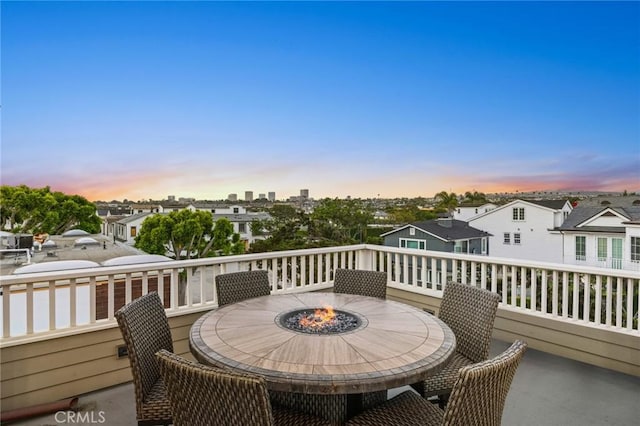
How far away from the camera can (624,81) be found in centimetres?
509

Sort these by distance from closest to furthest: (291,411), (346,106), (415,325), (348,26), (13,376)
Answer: (291,411) → (415,325) → (13,376) → (348,26) → (346,106)

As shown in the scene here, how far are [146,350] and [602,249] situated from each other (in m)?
4.44

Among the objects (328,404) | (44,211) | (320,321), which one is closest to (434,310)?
(320,321)

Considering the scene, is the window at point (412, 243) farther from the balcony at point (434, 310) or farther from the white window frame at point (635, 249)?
the white window frame at point (635, 249)

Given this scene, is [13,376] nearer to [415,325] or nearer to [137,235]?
[137,235]

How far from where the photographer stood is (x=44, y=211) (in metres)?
4.88

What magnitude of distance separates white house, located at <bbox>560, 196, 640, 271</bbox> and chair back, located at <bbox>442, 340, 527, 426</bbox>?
2.99m

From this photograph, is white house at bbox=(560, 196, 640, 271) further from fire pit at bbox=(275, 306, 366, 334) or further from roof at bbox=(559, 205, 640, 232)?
fire pit at bbox=(275, 306, 366, 334)

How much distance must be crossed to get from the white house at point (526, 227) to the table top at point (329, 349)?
240 cm

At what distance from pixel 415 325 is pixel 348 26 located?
5014 millimetres

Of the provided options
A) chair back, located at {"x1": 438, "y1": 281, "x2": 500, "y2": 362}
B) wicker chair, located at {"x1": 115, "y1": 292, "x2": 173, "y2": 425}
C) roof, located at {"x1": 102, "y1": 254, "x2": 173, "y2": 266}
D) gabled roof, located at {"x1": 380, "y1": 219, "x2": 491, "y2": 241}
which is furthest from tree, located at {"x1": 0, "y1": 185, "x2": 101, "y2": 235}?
chair back, located at {"x1": 438, "y1": 281, "x2": 500, "y2": 362}

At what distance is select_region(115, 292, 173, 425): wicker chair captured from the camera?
2.01 m

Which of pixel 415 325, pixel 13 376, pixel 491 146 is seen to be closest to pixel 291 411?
pixel 415 325

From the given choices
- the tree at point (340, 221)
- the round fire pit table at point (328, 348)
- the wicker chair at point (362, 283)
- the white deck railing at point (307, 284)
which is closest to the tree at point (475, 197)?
the white deck railing at point (307, 284)
